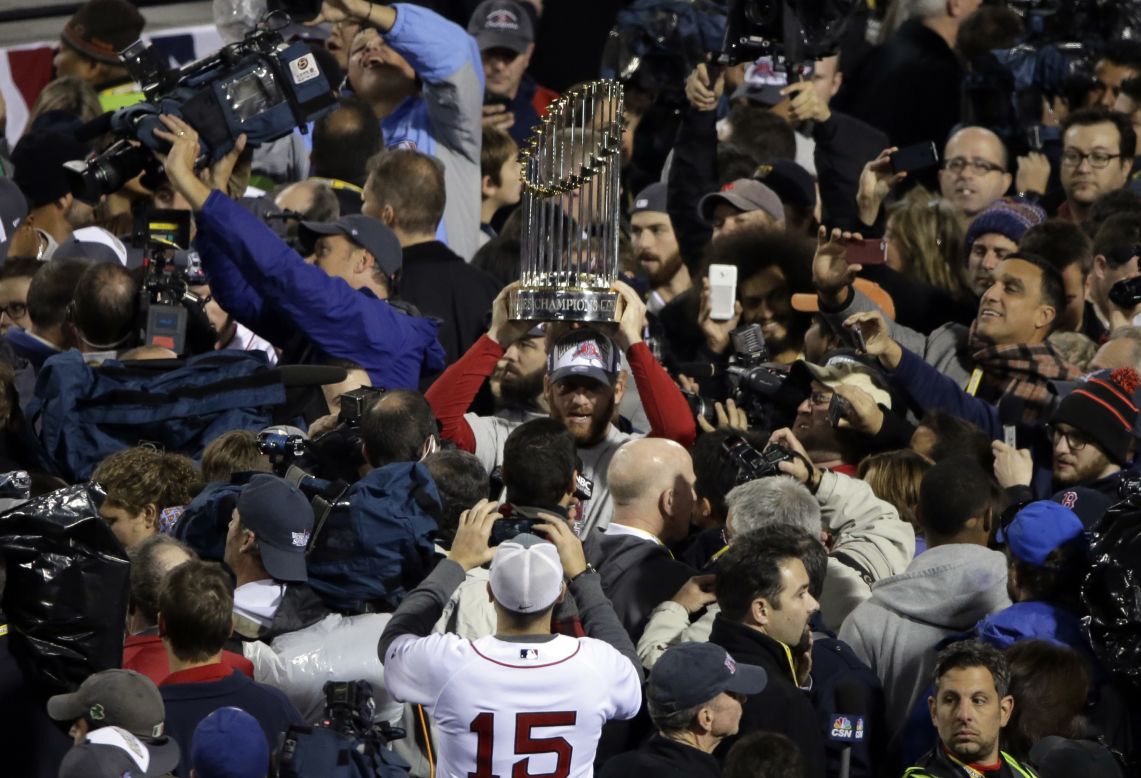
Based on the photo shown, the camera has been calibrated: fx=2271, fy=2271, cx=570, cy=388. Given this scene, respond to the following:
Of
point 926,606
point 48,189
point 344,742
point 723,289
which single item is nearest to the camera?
point 344,742

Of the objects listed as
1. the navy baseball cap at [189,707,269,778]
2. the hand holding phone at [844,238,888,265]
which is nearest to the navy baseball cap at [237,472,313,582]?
the navy baseball cap at [189,707,269,778]

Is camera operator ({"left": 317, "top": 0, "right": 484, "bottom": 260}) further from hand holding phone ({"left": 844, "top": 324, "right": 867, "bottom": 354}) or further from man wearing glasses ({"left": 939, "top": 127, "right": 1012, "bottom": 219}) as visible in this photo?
hand holding phone ({"left": 844, "top": 324, "right": 867, "bottom": 354})

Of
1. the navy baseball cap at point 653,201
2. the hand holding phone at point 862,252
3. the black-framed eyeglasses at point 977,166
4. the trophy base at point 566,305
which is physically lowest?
the navy baseball cap at point 653,201

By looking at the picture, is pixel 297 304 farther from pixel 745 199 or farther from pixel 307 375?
pixel 745 199

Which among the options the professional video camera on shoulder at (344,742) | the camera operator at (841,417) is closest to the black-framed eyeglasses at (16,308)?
the camera operator at (841,417)

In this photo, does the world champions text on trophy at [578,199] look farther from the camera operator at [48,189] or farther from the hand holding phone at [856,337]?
A: the camera operator at [48,189]

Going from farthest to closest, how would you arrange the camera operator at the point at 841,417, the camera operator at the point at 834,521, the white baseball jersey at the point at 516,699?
1. the camera operator at the point at 841,417
2. the camera operator at the point at 834,521
3. the white baseball jersey at the point at 516,699

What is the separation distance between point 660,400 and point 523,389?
741mm

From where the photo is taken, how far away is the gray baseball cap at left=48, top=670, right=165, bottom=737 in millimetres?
5531

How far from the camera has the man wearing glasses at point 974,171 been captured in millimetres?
10492

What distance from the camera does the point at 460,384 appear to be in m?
8.02

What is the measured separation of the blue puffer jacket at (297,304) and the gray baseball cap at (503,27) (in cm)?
382

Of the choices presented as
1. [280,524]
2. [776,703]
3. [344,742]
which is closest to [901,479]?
[776,703]

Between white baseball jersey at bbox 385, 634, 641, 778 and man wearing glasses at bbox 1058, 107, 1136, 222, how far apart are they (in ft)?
16.2
